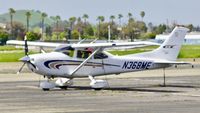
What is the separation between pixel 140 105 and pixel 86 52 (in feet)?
27.9

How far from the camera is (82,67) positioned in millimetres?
27969

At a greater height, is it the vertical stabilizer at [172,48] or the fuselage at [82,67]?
the vertical stabilizer at [172,48]

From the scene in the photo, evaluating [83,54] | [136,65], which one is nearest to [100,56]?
[83,54]

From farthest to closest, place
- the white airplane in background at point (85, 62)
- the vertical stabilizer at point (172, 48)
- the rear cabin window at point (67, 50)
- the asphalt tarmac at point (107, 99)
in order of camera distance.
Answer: the vertical stabilizer at point (172, 48) < the rear cabin window at point (67, 50) < the white airplane in background at point (85, 62) < the asphalt tarmac at point (107, 99)

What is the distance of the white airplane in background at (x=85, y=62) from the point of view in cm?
2722

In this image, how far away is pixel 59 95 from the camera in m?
24.8

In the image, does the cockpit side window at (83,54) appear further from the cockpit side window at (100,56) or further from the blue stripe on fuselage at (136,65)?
the blue stripe on fuselage at (136,65)

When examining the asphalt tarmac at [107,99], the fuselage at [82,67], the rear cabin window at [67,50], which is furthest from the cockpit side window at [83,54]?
the asphalt tarmac at [107,99]

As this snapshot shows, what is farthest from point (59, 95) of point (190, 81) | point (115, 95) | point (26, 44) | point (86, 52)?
point (190, 81)

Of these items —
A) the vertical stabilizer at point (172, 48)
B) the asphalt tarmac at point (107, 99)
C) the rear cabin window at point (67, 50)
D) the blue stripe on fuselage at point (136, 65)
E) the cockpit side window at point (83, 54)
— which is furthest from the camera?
the vertical stabilizer at point (172, 48)

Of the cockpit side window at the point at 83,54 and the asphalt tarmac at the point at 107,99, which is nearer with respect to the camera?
the asphalt tarmac at the point at 107,99

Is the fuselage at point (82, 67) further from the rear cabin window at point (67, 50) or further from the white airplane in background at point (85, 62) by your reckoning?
the rear cabin window at point (67, 50)

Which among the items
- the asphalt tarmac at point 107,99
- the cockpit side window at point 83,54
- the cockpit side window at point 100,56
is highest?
the cockpit side window at point 83,54

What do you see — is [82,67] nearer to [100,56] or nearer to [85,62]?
[85,62]
